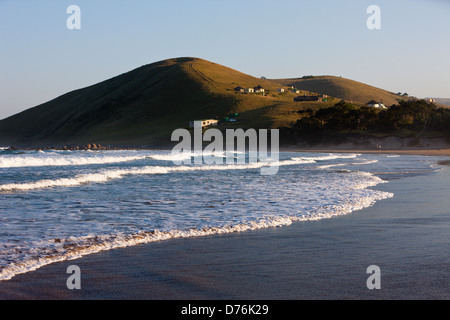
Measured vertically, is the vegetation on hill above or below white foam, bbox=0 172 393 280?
above

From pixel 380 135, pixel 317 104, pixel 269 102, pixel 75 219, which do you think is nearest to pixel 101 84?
pixel 269 102

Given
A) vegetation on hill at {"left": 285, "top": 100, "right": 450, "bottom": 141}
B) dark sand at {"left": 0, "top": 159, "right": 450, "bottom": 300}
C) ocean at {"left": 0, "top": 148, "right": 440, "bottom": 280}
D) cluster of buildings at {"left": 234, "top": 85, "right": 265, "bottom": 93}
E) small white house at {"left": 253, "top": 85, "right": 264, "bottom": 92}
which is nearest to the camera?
dark sand at {"left": 0, "top": 159, "right": 450, "bottom": 300}

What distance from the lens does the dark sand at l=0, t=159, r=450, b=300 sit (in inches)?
216

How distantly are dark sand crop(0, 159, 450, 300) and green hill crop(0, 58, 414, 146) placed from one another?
294 ft

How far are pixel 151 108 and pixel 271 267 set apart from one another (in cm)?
15172

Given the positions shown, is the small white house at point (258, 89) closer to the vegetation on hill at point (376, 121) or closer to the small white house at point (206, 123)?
the small white house at point (206, 123)

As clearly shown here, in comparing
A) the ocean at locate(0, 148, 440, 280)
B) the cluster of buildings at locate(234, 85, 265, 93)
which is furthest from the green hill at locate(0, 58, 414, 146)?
the ocean at locate(0, 148, 440, 280)

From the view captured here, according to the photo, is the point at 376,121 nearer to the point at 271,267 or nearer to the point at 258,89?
the point at 258,89

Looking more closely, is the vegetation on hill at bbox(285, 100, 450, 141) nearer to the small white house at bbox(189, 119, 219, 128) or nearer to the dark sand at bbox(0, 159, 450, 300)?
the small white house at bbox(189, 119, 219, 128)

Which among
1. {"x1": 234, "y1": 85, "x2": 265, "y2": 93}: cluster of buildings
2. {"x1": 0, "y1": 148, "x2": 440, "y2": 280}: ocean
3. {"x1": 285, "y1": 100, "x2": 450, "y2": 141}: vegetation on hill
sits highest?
{"x1": 234, "y1": 85, "x2": 265, "y2": 93}: cluster of buildings

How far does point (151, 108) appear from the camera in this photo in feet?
509

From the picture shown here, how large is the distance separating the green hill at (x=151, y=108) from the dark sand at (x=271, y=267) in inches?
3533
